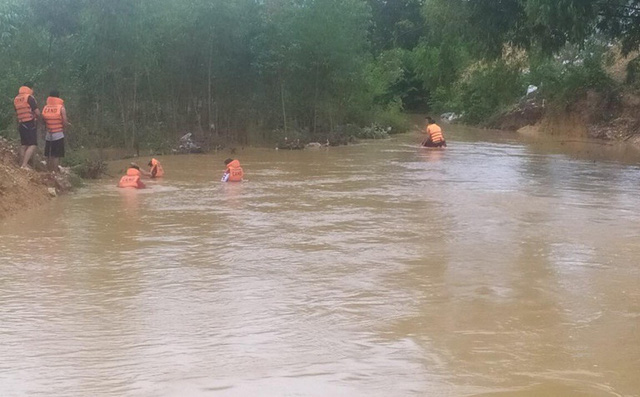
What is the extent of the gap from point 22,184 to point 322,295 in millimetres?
7433

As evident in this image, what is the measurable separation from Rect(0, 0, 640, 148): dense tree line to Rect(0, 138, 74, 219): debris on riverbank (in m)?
4.84

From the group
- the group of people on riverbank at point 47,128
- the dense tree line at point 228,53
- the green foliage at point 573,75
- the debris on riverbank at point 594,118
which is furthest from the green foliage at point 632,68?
the group of people on riverbank at point 47,128

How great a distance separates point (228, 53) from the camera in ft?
84.3

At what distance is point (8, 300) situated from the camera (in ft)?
23.4

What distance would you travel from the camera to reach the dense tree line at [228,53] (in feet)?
68.6

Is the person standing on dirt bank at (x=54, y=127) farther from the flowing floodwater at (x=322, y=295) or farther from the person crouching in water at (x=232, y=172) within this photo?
the person crouching in water at (x=232, y=172)

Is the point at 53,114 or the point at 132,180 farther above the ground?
the point at 53,114

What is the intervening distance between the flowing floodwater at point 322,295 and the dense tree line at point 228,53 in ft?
26.4

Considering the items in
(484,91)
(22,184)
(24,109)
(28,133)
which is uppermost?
(484,91)

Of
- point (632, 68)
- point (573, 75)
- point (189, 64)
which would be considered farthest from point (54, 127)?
point (573, 75)

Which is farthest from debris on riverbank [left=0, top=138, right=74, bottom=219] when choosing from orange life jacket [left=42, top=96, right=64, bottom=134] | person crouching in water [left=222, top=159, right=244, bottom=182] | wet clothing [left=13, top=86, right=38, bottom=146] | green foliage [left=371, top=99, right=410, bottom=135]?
green foliage [left=371, top=99, right=410, bottom=135]

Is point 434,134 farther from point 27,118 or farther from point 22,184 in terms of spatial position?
point 22,184

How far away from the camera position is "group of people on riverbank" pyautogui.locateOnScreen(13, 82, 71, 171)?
14.6 m

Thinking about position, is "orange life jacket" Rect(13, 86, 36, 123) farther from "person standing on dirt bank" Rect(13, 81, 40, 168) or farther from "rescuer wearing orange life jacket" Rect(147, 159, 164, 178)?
"rescuer wearing orange life jacket" Rect(147, 159, 164, 178)
